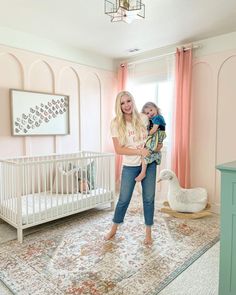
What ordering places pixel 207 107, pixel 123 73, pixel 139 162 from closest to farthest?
pixel 139 162, pixel 207 107, pixel 123 73

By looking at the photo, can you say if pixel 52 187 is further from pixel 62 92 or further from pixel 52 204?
pixel 62 92

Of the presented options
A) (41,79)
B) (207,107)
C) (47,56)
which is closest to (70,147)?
(41,79)

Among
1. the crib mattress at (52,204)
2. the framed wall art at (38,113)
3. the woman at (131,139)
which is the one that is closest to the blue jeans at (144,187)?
the woman at (131,139)

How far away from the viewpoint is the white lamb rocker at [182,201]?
3045 mm

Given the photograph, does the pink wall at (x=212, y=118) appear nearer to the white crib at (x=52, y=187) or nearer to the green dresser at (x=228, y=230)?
the white crib at (x=52, y=187)

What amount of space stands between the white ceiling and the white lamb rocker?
178 cm

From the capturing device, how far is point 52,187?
2.88 metres

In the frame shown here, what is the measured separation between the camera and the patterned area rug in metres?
1.70

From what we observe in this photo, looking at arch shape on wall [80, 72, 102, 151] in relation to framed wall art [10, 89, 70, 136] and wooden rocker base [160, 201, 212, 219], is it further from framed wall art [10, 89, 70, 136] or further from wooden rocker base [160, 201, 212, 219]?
wooden rocker base [160, 201, 212, 219]

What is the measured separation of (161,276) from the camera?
1796 millimetres

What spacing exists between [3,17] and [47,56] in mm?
771

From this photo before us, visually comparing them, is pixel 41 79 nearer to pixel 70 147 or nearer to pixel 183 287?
pixel 70 147

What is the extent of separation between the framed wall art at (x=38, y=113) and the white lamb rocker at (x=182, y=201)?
64.8 inches

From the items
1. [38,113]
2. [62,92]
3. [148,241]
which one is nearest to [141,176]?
[148,241]
